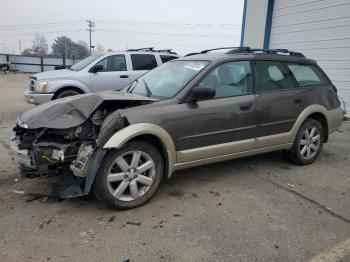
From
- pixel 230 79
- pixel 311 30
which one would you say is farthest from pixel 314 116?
pixel 311 30

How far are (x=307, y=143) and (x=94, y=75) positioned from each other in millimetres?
5936

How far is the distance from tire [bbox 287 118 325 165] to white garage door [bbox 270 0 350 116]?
5.39 metres

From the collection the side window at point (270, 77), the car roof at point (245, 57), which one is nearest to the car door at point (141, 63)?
the car roof at point (245, 57)

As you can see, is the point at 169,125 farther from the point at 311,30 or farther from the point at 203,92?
the point at 311,30

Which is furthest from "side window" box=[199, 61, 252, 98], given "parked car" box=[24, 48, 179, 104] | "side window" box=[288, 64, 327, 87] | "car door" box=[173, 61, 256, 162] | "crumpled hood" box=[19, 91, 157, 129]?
"parked car" box=[24, 48, 179, 104]

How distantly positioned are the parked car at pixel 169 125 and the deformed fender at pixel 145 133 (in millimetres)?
10

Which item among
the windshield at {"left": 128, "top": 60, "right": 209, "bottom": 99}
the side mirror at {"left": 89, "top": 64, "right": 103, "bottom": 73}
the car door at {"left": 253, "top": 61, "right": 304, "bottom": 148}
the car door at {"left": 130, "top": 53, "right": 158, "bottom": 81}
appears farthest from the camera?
the car door at {"left": 130, "top": 53, "right": 158, "bottom": 81}

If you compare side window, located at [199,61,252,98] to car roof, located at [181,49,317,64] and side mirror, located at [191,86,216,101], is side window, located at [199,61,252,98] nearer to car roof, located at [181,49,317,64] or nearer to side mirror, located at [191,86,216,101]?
car roof, located at [181,49,317,64]

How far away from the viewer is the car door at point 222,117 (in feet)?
13.4

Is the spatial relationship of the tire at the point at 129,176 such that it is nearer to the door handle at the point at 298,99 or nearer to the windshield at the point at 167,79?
the windshield at the point at 167,79

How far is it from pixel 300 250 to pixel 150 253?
4.28 ft

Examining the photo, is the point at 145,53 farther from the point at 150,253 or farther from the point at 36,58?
the point at 36,58

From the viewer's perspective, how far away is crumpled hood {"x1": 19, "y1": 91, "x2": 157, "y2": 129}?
3.80m

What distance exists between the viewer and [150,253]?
9.75ft
